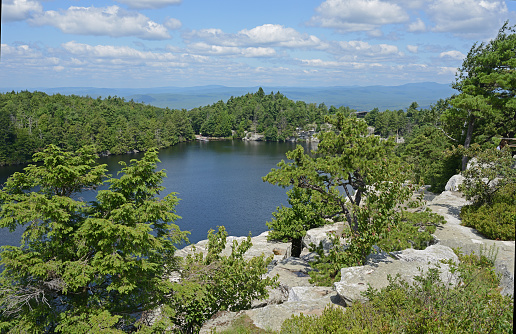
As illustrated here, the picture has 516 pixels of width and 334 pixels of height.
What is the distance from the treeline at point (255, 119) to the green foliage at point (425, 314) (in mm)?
101935

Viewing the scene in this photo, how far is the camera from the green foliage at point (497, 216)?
1508 cm

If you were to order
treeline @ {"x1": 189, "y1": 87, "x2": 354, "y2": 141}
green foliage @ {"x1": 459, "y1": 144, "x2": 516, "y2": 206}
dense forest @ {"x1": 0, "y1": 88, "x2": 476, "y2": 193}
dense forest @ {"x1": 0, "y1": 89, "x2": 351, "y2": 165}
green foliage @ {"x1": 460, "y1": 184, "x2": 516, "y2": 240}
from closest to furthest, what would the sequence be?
green foliage @ {"x1": 460, "y1": 184, "x2": 516, "y2": 240}
green foliage @ {"x1": 459, "y1": 144, "x2": 516, "y2": 206}
dense forest @ {"x1": 0, "y1": 88, "x2": 476, "y2": 193}
dense forest @ {"x1": 0, "y1": 89, "x2": 351, "y2": 165}
treeline @ {"x1": 189, "y1": 87, "x2": 354, "y2": 141}

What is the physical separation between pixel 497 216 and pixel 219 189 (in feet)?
123

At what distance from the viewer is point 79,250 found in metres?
10.4


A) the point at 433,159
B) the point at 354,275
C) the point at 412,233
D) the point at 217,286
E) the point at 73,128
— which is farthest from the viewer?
the point at 73,128

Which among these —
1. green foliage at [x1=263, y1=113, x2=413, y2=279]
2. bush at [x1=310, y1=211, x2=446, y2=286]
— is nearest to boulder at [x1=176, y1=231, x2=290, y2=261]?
bush at [x1=310, y1=211, x2=446, y2=286]

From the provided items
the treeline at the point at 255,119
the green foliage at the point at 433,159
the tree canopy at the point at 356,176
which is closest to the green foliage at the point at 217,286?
the tree canopy at the point at 356,176

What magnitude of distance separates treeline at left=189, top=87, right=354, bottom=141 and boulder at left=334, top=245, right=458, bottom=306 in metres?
96.7

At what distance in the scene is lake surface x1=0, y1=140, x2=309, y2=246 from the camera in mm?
36128

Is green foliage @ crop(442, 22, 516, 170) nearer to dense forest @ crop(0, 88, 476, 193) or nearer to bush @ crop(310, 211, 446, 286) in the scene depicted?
dense forest @ crop(0, 88, 476, 193)

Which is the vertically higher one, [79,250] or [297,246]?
[79,250]

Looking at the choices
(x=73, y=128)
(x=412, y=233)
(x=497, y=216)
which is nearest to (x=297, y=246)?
(x=412, y=233)

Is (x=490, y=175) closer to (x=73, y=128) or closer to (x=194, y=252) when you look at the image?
(x=194, y=252)

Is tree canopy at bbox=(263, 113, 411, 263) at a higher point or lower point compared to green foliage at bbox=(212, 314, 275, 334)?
higher
